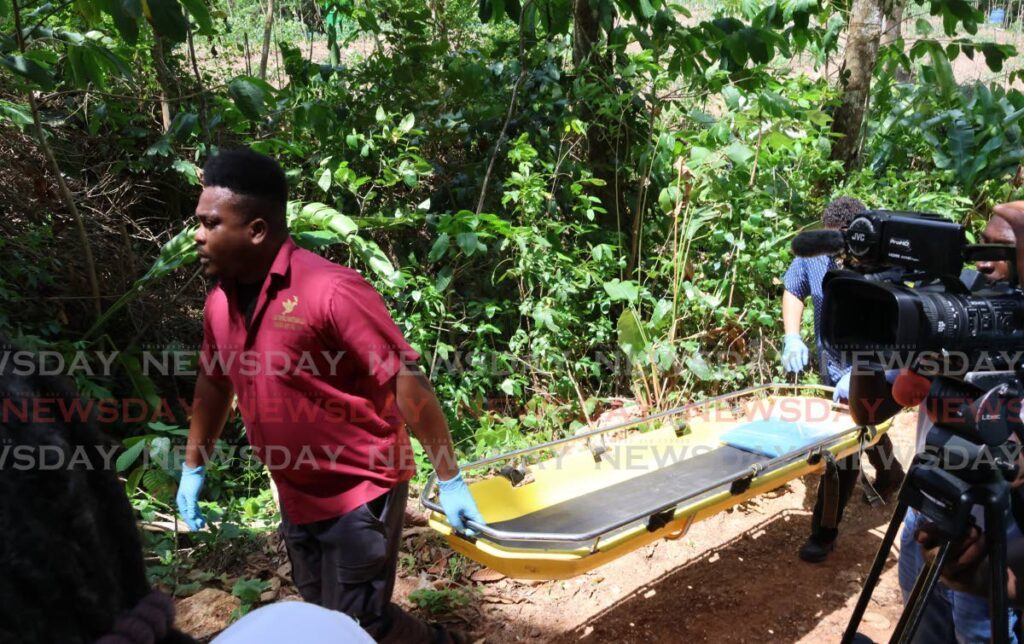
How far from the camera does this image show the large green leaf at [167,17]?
2.36 metres

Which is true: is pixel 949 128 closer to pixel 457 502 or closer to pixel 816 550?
pixel 816 550

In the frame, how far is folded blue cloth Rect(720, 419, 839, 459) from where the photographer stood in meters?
3.49

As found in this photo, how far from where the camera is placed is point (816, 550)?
3584 mm

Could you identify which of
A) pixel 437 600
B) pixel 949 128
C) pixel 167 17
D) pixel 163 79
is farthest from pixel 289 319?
pixel 949 128

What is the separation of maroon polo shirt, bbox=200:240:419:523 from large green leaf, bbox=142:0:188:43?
879mm

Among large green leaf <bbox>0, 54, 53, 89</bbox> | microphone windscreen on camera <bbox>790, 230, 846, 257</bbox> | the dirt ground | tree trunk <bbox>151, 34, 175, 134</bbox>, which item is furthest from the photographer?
tree trunk <bbox>151, 34, 175, 134</bbox>

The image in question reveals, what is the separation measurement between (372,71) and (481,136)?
0.88 m

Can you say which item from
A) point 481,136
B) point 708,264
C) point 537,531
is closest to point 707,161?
point 708,264

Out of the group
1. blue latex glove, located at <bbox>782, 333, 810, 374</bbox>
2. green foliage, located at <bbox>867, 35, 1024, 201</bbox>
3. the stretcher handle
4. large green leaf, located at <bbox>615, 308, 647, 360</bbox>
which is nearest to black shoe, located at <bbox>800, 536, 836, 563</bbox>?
the stretcher handle

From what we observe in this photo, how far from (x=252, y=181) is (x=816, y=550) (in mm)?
3033

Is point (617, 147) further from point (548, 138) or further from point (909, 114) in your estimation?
point (909, 114)

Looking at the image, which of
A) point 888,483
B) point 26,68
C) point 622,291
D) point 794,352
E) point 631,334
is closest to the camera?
point 26,68

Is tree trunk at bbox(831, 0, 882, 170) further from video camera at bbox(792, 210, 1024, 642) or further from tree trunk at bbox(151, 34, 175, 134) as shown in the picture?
tree trunk at bbox(151, 34, 175, 134)

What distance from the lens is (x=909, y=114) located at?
6840 millimetres
